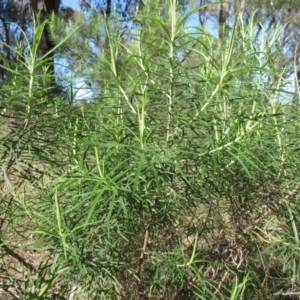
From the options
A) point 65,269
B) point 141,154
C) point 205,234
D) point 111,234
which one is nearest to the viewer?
point 141,154

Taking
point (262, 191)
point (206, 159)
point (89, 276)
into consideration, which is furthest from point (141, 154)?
point (262, 191)

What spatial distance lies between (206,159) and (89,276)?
12.9 inches

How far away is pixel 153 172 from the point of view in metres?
0.77

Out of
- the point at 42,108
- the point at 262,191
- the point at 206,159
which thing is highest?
the point at 42,108

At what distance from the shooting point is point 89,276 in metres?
0.92

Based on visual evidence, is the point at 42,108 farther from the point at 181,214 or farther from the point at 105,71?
the point at 181,214

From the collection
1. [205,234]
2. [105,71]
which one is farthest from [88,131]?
[205,234]

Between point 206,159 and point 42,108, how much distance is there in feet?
1.09

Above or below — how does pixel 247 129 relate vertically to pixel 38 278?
above

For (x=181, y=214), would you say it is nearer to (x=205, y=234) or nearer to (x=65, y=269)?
(x=205, y=234)

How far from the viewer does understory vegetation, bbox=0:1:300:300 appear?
837 millimetres

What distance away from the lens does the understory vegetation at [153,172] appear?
2.75 ft

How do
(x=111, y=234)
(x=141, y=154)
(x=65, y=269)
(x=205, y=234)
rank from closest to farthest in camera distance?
(x=141, y=154)
(x=65, y=269)
(x=111, y=234)
(x=205, y=234)

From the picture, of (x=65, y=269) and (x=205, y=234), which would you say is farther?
(x=205, y=234)
